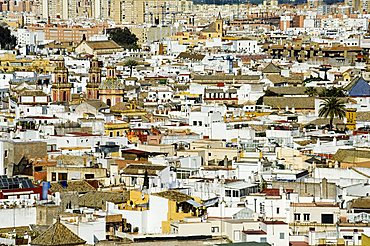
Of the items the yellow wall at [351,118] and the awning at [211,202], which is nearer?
the awning at [211,202]

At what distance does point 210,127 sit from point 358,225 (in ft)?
52.0

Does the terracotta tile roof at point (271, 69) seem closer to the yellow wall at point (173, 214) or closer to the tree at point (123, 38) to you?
the tree at point (123, 38)

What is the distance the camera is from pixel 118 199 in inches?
925

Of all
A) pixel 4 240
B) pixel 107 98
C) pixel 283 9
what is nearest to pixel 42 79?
pixel 107 98

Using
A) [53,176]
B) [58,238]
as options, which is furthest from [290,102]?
[58,238]

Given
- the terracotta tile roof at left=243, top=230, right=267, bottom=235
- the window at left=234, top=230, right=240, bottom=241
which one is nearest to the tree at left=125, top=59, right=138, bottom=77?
the window at left=234, top=230, right=240, bottom=241

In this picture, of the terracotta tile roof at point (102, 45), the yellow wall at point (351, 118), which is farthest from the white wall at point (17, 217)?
the terracotta tile roof at point (102, 45)

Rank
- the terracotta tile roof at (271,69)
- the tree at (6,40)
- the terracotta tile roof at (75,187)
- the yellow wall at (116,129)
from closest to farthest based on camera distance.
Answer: the terracotta tile roof at (75,187) < the yellow wall at (116,129) < the terracotta tile roof at (271,69) < the tree at (6,40)

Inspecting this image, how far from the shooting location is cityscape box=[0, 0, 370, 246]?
2059cm

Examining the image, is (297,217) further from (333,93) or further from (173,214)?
(333,93)

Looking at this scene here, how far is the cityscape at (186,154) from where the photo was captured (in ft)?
67.6

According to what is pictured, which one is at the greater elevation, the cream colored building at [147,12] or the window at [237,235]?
the window at [237,235]

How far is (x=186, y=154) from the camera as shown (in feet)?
101

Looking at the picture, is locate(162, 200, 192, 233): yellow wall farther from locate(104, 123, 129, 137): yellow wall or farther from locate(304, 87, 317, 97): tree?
locate(304, 87, 317, 97): tree
